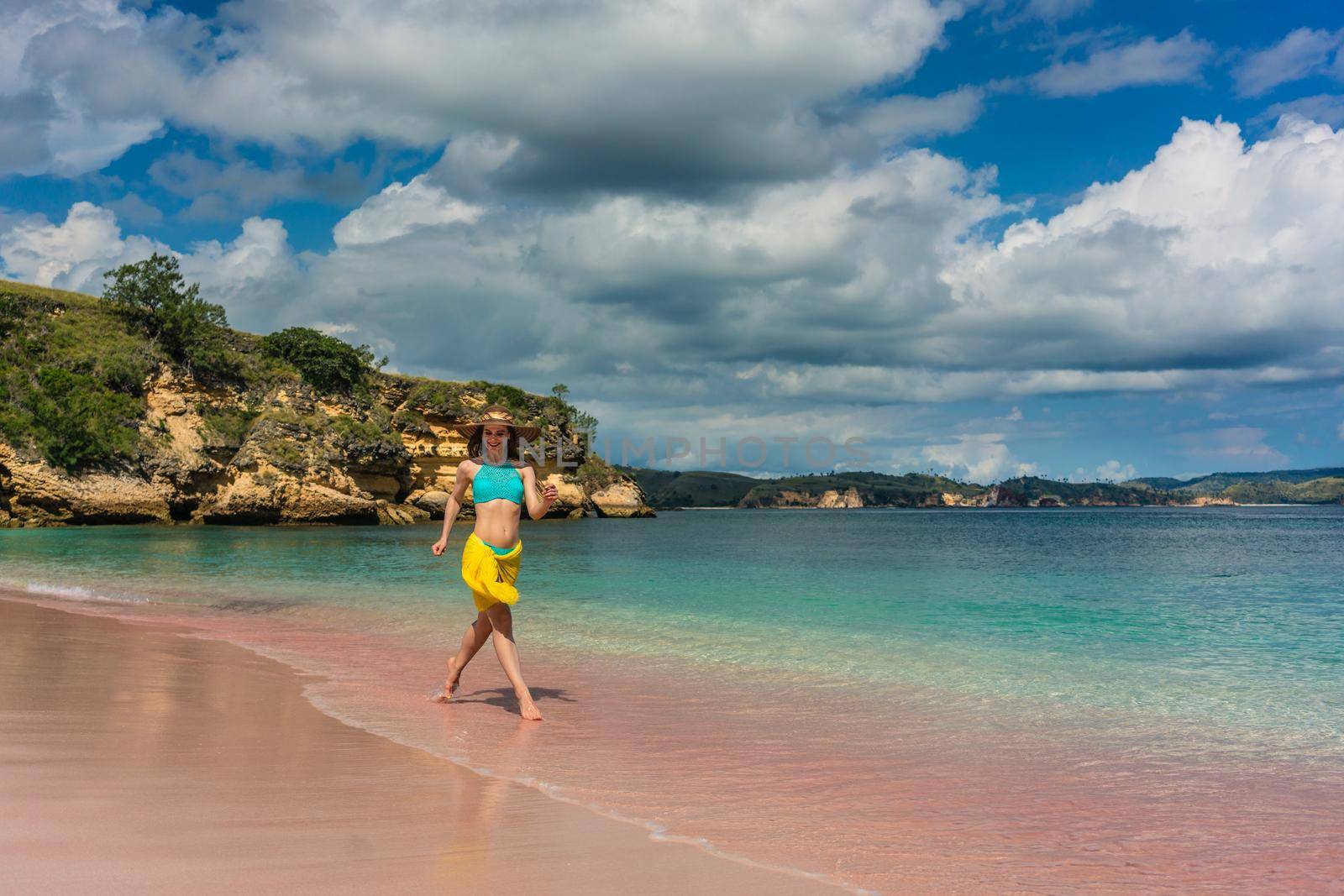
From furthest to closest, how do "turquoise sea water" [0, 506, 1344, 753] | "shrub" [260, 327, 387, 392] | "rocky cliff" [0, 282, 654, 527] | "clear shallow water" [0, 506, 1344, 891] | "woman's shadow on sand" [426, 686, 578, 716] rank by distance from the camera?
"shrub" [260, 327, 387, 392] < "rocky cliff" [0, 282, 654, 527] < "turquoise sea water" [0, 506, 1344, 753] < "woman's shadow on sand" [426, 686, 578, 716] < "clear shallow water" [0, 506, 1344, 891]

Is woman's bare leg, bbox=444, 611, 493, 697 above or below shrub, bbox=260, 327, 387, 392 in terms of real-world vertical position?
below

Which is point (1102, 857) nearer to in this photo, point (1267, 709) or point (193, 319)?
point (1267, 709)

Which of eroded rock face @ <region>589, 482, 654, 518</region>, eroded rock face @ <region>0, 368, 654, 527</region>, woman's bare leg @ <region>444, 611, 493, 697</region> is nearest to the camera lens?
woman's bare leg @ <region>444, 611, 493, 697</region>

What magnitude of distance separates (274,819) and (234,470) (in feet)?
174

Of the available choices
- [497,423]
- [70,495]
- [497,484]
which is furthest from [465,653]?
[70,495]

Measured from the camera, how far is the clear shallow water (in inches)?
162

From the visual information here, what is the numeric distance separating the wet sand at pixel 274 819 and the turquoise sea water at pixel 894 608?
17.3 ft

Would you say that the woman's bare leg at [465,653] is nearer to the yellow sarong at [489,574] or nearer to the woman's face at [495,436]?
the yellow sarong at [489,574]

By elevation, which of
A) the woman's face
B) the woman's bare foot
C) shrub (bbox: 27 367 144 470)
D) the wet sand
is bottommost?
the woman's bare foot

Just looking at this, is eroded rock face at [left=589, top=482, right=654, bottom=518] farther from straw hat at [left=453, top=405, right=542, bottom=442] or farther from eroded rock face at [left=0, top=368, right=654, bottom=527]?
straw hat at [left=453, top=405, right=542, bottom=442]

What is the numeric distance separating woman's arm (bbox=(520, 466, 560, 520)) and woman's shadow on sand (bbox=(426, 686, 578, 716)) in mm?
1662

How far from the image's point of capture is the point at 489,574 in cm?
655

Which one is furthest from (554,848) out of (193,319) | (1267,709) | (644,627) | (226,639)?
(193,319)

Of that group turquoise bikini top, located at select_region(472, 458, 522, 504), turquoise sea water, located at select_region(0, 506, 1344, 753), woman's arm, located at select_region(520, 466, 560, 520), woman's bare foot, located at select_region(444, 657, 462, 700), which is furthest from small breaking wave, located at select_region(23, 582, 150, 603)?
woman's arm, located at select_region(520, 466, 560, 520)
